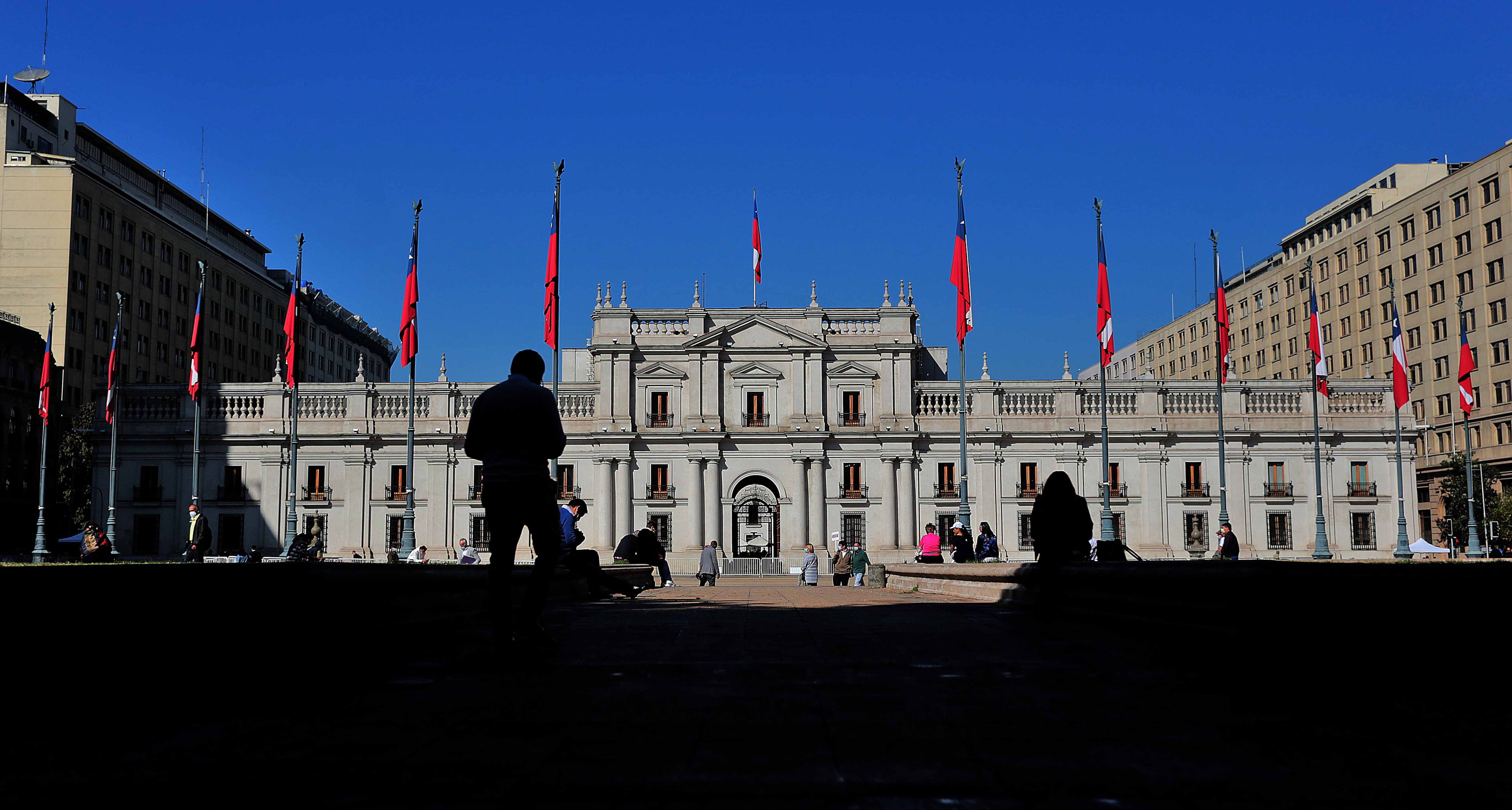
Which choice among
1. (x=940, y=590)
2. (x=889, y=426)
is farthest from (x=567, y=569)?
(x=889, y=426)

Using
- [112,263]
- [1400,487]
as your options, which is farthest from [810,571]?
[112,263]

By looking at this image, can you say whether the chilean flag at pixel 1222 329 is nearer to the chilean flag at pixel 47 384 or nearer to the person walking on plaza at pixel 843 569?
the person walking on plaza at pixel 843 569

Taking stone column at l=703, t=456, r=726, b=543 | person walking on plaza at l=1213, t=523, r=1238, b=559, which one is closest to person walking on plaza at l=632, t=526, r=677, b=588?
person walking on plaza at l=1213, t=523, r=1238, b=559

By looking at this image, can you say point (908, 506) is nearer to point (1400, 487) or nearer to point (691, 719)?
point (1400, 487)

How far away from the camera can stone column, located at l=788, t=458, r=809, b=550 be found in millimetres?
56938

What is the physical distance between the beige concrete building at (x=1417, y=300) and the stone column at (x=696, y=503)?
2543 centimetres

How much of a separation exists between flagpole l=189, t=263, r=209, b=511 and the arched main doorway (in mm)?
23675

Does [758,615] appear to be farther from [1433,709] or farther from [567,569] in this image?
[1433,709]

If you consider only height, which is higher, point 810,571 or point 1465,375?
point 1465,375

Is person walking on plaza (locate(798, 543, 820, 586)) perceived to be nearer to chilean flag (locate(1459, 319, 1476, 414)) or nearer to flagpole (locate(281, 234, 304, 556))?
flagpole (locate(281, 234, 304, 556))

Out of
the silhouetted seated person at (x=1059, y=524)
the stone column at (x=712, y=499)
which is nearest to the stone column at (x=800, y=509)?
the stone column at (x=712, y=499)

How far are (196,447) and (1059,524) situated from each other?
4515 cm

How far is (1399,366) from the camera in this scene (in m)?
45.2

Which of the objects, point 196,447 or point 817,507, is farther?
point 817,507
